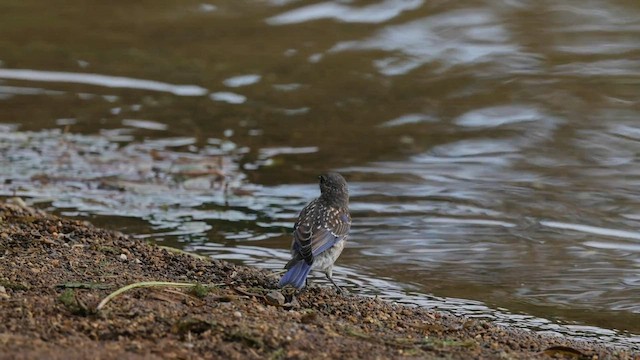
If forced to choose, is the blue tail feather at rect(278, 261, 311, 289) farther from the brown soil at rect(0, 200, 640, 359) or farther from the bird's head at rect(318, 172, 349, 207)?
the bird's head at rect(318, 172, 349, 207)

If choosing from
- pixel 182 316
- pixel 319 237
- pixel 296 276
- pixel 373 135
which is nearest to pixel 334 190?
pixel 319 237

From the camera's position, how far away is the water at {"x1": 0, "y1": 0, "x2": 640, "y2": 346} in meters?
8.01

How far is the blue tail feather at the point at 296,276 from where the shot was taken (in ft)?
20.4

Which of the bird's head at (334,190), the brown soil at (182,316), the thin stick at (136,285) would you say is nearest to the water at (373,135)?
the bird's head at (334,190)

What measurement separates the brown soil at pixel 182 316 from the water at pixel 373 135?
1.00 m

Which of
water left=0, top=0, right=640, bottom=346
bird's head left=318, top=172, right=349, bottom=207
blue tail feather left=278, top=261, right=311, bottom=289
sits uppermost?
bird's head left=318, top=172, right=349, bottom=207

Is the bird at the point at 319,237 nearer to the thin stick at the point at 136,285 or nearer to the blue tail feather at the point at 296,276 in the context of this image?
the blue tail feather at the point at 296,276

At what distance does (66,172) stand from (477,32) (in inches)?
227

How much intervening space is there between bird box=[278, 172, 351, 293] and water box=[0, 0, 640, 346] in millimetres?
543

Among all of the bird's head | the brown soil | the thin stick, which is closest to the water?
the bird's head

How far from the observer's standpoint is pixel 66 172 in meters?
9.82

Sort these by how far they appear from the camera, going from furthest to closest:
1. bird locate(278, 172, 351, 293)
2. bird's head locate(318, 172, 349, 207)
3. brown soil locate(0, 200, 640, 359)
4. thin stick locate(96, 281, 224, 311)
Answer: bird's head locate(318, 172, 349, 207)
bird locate(278, 172, 351, 293)
thin stick locate(96, 281, 224, 311)
brown soil locate(0, 200, 640, 359)

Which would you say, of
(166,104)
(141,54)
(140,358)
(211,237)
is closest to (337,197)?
(211,237)

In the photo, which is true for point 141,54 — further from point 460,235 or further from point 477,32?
point 460,235
